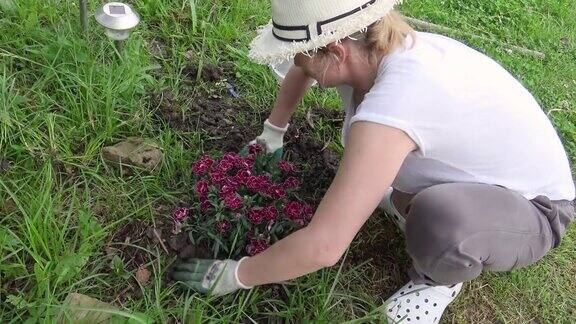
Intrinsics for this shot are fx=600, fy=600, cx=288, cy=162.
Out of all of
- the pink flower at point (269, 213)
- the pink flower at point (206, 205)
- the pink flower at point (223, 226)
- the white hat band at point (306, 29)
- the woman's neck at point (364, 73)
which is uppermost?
the white hat band at point (306, 29)

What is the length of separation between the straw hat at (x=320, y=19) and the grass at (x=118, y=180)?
2.87ft

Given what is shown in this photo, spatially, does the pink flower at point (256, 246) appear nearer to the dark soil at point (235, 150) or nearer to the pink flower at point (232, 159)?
the dark soil at point (235, 150)

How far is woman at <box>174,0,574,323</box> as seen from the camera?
1.67 meters

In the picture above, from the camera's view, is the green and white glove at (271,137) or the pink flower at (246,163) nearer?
the pink flower at (246,163)

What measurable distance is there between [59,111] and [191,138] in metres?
0.54

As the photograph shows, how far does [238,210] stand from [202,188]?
0.15 metres

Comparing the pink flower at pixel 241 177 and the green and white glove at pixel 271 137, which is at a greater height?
the pink flower at pixel 241 177

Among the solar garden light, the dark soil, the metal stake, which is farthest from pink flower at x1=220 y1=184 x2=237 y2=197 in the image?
the metal stake

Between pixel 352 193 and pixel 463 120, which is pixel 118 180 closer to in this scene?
pixel 352 193

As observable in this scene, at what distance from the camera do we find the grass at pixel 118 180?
197cm

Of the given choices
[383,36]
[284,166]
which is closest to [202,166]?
[284,166]

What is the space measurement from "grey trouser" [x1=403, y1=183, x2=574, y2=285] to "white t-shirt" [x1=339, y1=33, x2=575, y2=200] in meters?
0.07

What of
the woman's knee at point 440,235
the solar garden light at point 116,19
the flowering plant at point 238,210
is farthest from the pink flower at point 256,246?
the solar garden light at point 116,19

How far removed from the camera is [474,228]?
1890mm
